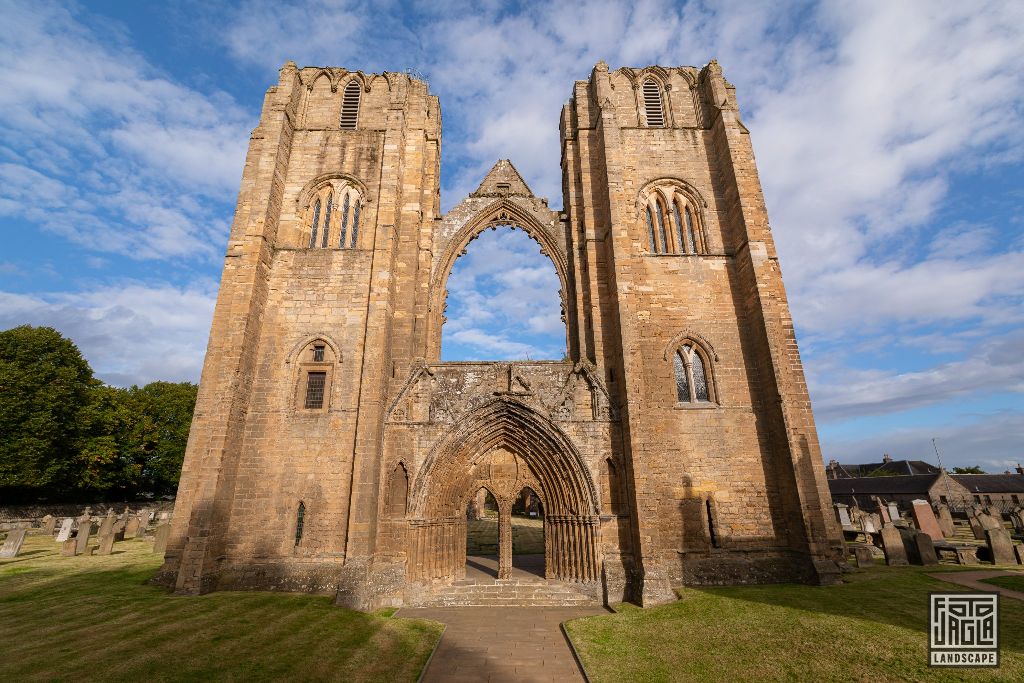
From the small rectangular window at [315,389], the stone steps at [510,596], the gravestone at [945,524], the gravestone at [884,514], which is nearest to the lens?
the stone steps at [510,596]

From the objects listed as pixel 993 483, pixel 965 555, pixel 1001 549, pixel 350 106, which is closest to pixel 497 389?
pixel 350 106

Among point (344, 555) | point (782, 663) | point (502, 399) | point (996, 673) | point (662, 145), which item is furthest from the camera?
point (662, 145)

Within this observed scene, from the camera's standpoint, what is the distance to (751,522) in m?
12.3

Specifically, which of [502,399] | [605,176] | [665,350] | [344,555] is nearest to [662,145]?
[605,176]

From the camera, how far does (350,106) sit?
57.2 feet

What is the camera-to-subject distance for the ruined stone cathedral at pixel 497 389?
38.8 feet

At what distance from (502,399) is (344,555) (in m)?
5.83

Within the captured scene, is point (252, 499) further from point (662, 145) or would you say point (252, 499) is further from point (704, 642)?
point (662, 145)

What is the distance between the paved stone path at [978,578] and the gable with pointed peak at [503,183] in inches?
642

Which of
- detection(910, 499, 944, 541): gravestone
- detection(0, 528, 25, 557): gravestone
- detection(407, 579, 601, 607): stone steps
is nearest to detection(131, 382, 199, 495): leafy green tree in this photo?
detection(0, 528, 25, 557): gravestone

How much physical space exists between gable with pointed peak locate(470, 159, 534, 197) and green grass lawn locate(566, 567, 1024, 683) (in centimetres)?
1379

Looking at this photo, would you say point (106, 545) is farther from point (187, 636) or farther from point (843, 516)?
point (843, 516)

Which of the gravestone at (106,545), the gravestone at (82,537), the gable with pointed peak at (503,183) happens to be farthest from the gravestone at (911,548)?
the gravestone at (82,537)

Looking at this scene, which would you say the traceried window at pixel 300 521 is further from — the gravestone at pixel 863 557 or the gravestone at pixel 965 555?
the gravestone at pixel 965 555
